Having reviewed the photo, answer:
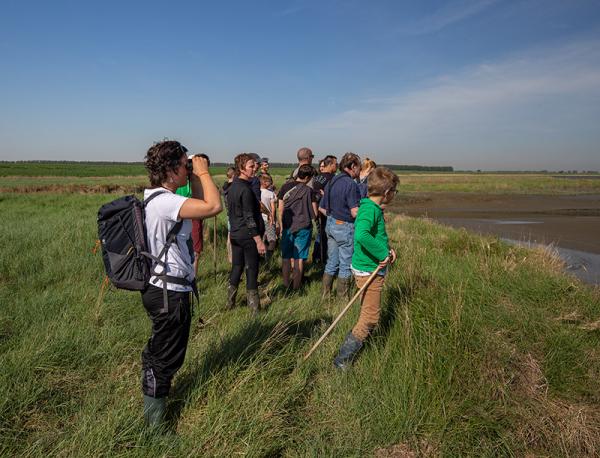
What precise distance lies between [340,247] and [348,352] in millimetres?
2079

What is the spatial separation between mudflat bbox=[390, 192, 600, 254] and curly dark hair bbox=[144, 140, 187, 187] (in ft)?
27.8

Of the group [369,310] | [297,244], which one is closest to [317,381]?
[369,310]

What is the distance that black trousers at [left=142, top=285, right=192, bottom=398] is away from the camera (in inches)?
96.0

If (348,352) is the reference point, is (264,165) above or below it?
above

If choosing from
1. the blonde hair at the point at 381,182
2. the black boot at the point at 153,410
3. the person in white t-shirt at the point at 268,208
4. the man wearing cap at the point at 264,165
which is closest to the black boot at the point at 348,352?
the blonde hair at the point at 381,182

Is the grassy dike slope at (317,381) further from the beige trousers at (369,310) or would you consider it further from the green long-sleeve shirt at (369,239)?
the green long-sleeve shirt at (369,239)

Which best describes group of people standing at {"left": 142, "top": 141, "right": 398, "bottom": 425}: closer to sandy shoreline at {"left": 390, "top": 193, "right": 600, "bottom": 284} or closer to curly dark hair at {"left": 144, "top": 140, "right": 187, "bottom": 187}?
curly dark hair at {"left": 144, "top": 140, "right": 187, "bottom": 187}

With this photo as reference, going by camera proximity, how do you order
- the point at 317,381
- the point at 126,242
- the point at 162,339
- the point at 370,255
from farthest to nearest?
1. the point at 370,255
2. the point at 317,381
3. the point at 162,339
4. the point at 126,242

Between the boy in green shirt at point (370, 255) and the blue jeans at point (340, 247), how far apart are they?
1542 mm

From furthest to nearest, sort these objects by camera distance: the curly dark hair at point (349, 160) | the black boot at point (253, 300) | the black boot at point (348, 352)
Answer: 1. the curly dark hair at point (349, 160)
2. the black boot at point (253, 300)
3. the black boot at point (348, 352)

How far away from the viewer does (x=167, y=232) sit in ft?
7.92

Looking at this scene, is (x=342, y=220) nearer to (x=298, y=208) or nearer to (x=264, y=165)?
(x=298, y=208)

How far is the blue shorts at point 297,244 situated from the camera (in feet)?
18.5

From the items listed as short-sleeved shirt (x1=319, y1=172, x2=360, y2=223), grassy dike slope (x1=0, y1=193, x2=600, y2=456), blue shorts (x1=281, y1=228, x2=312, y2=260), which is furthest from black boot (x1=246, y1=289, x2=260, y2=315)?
short-sleeved shirt (x1=319, y1=172, x2=360, y2=223)
